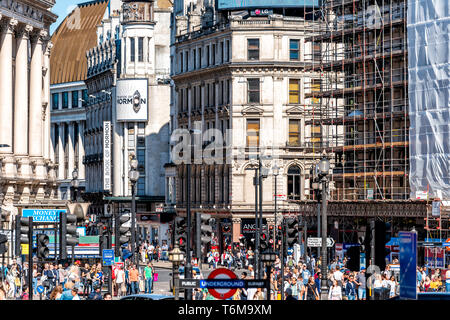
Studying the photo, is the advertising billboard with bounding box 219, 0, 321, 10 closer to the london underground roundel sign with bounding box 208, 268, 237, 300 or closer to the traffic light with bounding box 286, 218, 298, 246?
the traffic light with bounding box 286, 218, 298, 246

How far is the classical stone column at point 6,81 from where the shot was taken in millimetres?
75938

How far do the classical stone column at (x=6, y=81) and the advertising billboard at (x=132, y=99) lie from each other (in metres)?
51.4

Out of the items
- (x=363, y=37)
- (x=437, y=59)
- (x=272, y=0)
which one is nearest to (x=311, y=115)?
(x=272, y=0)

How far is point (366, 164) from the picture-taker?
7981 cm

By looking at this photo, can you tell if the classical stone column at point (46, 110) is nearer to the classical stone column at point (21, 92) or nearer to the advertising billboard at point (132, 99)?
the classical stone column at point (21, 92)

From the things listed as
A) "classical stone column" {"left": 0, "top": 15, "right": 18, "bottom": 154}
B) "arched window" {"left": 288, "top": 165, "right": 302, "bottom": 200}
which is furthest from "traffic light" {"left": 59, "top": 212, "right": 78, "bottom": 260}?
"arched window" {"left": 288, "top": 165, "right": 302, "bottom": 200}

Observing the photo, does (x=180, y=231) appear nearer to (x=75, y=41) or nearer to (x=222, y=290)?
(x=222, y=290)

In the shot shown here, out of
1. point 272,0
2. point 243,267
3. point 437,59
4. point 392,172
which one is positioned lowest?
point 243,267

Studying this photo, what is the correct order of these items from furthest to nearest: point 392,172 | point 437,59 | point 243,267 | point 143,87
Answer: point 143,87 < point 243,267 < point 392,172 < point 437,59

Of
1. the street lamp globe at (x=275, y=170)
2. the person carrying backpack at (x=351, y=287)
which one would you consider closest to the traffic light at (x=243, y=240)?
the street lamp globe at (x=275, y=170)

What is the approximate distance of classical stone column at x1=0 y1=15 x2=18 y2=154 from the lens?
249 ft
